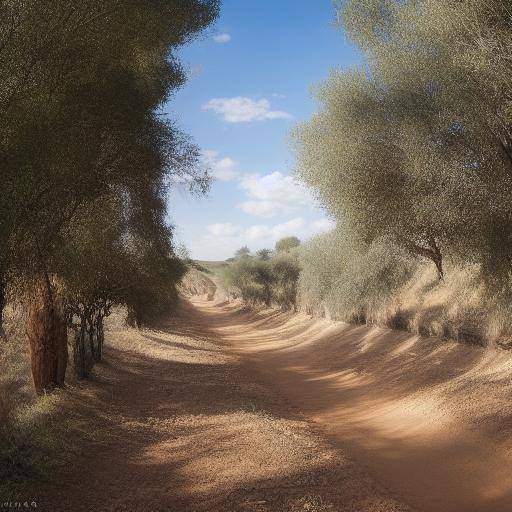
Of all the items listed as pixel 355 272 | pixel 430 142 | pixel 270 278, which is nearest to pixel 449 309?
pixel 355 272

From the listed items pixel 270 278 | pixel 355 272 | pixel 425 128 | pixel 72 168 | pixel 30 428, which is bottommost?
pixel 30 428

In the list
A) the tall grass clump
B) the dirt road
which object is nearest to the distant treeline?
the dirt road

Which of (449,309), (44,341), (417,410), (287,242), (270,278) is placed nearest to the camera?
(44,341)

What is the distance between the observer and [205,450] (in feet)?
27.1

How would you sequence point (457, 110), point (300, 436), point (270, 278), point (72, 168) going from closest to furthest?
point (72, 168) < point (300, 436) < point (457, 110) < point (270, 278)

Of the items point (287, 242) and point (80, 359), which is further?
point (287, 242)

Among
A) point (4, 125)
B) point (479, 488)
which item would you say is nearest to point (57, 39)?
point (4, 125)

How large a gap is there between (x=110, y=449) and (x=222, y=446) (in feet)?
6.34

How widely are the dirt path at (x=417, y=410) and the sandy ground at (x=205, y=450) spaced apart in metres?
0.34

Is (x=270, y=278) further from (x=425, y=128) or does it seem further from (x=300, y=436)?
(x=300, y=436)

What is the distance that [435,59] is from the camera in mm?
12055

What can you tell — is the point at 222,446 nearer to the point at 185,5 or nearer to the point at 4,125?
the point at 4,125

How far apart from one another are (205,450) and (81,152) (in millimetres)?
5336

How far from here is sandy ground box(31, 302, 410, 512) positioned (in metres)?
6.27
